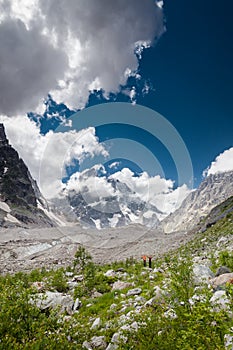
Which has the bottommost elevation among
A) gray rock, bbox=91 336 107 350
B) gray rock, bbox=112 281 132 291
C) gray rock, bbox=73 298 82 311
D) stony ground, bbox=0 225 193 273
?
gray rock, bbox=91 336 107 350

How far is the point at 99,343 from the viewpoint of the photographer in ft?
37.0

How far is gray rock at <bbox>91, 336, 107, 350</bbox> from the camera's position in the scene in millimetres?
11109

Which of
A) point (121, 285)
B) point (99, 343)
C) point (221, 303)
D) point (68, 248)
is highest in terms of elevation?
point (68, 248)

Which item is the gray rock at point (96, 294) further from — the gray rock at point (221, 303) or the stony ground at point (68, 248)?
the stony ground at point (68, 248)

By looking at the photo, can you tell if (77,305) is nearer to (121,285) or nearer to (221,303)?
(121,285)

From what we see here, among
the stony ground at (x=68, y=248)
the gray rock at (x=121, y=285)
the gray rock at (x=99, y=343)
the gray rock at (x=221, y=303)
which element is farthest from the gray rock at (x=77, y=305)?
→ the stony ground at (x=68, y=248)

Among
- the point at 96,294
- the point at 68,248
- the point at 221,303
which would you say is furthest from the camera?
the point at 68,248

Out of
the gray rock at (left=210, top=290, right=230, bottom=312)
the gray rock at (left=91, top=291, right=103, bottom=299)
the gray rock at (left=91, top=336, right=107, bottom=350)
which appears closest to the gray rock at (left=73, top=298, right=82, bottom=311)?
the gray rock at (left=91, top=291, right=103, bottom=299)

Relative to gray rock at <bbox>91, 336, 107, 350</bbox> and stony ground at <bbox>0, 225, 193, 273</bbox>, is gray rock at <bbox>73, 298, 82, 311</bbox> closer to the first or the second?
gray rock at <bbox>91, 336, 107, 350</bbox>

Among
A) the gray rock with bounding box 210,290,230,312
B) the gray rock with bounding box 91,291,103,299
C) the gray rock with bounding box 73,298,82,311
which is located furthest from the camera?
the gray rock with bounding box 91,291,103,299

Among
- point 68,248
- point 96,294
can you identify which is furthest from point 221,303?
point 68,248

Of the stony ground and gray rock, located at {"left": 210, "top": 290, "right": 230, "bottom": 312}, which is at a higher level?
the stony ground

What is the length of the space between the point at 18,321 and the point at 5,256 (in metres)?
87.6

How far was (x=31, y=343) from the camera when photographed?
23.2ft
